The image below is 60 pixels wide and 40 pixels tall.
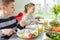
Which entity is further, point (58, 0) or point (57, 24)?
point (58, 0)

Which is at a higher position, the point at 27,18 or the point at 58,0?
the point at 58,0

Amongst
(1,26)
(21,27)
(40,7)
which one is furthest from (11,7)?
(40,7)

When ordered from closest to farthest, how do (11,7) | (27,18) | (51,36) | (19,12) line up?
(51,36) → (11,7) → (27,18) → (19,12)

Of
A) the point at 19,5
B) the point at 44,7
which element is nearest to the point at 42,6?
the point at 44,7

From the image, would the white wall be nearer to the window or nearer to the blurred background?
the blurred background

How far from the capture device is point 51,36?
1.49 meters

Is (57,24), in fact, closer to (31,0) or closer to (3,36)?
(3,36)

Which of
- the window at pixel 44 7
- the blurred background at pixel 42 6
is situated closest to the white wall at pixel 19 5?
the blurred background at pixel 42 6

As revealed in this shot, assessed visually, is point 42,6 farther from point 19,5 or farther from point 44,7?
point 19,5

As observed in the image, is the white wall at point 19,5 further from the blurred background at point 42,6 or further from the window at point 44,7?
the window at point 44,7

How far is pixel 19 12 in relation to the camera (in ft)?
9.28

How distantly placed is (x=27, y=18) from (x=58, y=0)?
93 cm

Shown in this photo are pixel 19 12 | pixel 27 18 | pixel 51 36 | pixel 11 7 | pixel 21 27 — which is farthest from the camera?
pixel 19 12

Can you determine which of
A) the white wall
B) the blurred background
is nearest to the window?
the blurred background
